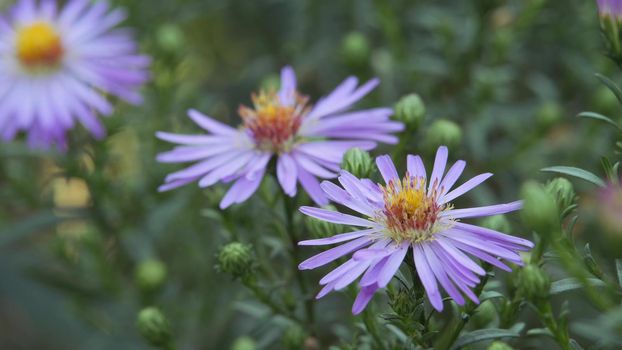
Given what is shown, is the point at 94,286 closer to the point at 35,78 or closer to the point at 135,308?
the point at 135,308

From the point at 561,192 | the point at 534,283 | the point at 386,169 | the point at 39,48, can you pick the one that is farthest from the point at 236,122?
the point at 534,283

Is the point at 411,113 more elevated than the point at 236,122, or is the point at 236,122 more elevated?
the point at 236,122

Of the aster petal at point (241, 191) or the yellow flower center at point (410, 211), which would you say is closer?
the yellow flower center at point (410, 211)

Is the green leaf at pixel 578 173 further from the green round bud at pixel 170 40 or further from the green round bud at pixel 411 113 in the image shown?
the green round bud at pixel 170 40

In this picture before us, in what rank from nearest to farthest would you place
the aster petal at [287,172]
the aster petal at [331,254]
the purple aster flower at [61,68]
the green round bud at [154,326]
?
the aster petal at [331,254]
the aster petal at [287,172]
the green round bud at [154,326]
the purple aster flower at [61,68]

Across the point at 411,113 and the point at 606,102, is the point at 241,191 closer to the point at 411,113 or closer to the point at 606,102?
the point at 411,113

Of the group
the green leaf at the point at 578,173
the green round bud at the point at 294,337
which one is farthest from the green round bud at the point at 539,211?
the green round bud at the point at 294,337

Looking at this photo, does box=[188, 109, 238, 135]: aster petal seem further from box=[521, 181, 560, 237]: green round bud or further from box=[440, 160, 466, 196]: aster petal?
box=[521, 181, 560, 237]: green round bud
